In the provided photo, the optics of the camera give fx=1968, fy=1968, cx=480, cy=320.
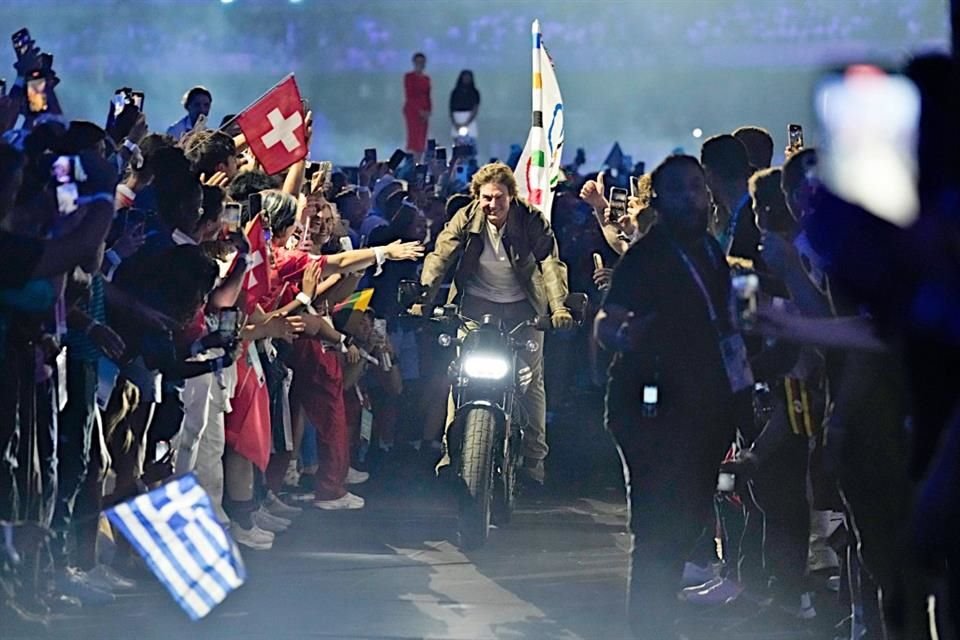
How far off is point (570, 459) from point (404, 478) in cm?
201

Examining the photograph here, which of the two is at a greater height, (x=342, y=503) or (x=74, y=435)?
(x=74, y=435)

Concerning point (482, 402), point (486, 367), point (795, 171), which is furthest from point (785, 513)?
Answer: point (486, 367)

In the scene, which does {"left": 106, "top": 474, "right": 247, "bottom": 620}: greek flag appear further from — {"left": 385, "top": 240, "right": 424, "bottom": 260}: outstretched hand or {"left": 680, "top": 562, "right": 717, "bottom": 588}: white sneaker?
{"left": 385, "top": 240, "right": 424, "bottom": 260}: outstretched hand

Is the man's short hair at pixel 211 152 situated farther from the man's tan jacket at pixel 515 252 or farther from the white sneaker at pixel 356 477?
the white sneaker at pixel 356 477

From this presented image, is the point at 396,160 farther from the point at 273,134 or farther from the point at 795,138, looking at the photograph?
the point at 795,138

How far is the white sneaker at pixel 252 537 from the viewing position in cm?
1074

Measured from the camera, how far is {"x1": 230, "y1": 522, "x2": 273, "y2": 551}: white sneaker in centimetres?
1074

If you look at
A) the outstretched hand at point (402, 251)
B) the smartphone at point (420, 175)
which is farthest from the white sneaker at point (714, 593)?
the smartphone at point (420, 175)

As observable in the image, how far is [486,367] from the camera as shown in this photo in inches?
431

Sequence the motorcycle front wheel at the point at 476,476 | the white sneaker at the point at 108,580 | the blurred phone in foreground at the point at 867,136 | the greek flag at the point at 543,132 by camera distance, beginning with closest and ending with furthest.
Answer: the blurred phone in foreground at the point at 867,136 → the white sneaker at the point at 108,580 → the motorcycle front wheel at the point at 476,476 → the greek flag at the point at 543,132

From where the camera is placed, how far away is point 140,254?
9266mm

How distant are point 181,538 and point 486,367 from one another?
3075 millimetres

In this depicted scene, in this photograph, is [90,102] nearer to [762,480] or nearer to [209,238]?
[209,238]

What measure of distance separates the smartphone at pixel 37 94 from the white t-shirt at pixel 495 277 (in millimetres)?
2990
